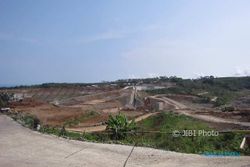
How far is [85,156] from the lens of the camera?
14508mm

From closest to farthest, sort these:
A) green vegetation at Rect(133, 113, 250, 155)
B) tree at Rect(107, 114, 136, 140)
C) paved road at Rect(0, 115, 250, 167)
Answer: paved road at Rect(0, 115, 250, 167)
green vegetation at Rect(133, 113, 250, 155)
tree at Rect(107, 114, 136, 140)

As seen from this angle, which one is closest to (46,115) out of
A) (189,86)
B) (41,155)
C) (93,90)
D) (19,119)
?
(19,119)

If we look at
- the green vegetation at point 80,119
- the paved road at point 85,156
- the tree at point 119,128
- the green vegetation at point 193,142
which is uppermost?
the tree at point 119,128

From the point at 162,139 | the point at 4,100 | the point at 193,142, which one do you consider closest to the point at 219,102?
the point at 4,100

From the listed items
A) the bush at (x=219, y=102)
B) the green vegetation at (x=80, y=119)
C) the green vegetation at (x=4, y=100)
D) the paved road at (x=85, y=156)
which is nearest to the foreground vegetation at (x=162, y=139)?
the paved road at (x=85, y=156)

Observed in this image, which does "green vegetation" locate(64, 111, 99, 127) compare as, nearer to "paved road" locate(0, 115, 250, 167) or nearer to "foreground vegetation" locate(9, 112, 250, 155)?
"foreground vegetation" locate(9, 112, 250, 155)

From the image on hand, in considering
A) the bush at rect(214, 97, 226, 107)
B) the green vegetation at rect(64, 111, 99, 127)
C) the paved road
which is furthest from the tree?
the bush at rect(214, 97, 226, 107)

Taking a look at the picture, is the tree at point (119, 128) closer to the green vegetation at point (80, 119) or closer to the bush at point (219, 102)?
the green vegetation at point (80, 119)

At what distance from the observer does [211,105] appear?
2469 inches

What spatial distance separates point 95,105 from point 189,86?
125 ft

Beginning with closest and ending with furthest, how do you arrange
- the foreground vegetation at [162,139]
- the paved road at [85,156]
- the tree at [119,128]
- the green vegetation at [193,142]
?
the paved road at [85,156], the green vegetation at [193,142], the foreground vegetation at [162,139], the tree at [119,128]

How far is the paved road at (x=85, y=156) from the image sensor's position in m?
13.3

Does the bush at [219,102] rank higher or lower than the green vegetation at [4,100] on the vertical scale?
lower

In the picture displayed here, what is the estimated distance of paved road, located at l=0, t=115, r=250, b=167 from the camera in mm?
13258
